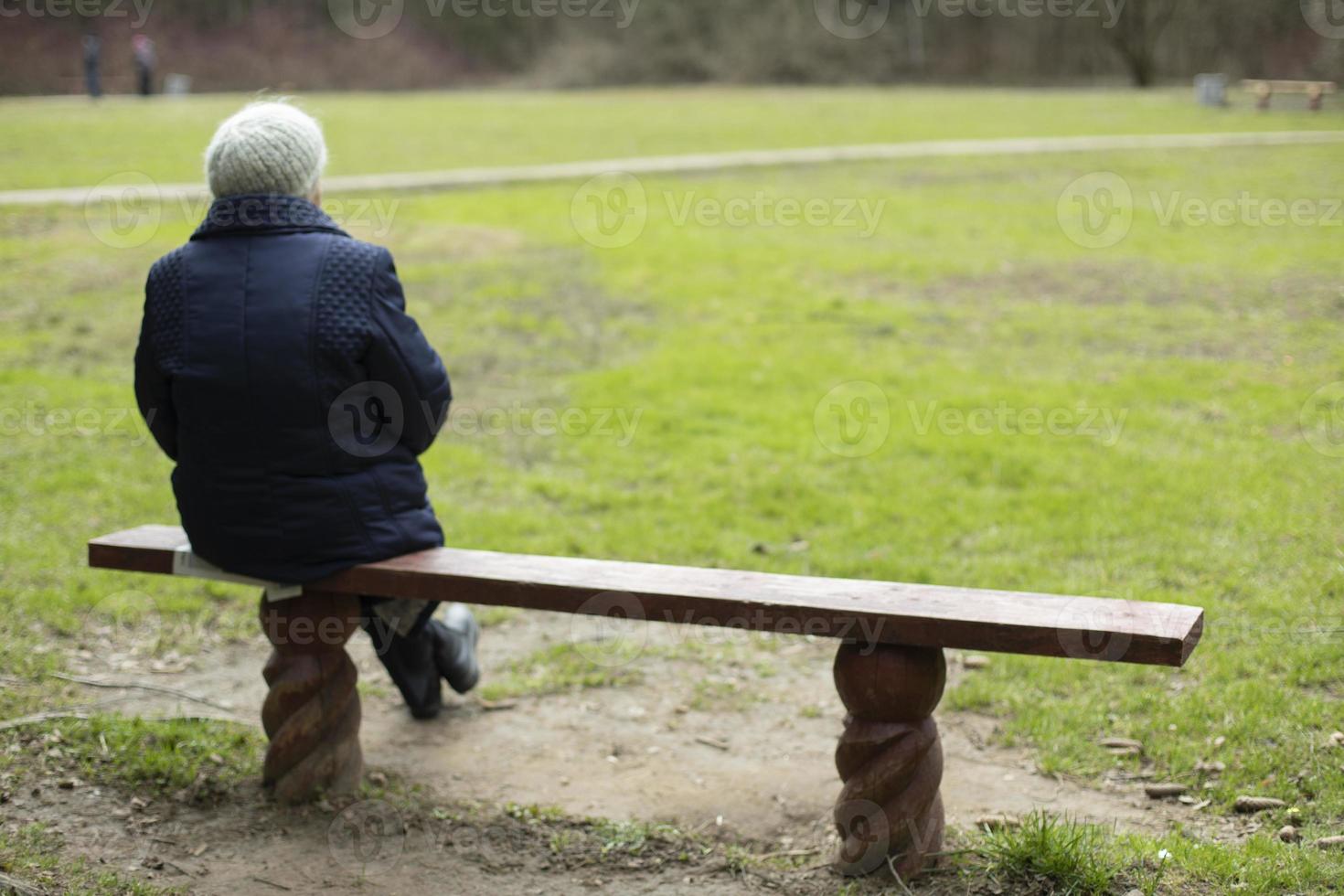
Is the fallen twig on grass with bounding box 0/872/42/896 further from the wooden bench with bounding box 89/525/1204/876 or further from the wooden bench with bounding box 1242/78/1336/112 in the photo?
the wooden bench with bounding box 1242/78/1336/112

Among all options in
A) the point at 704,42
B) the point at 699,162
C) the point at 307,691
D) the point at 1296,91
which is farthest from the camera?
the point at 704,42

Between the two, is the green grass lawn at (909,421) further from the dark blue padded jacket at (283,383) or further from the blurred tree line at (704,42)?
the blurred tree line at (704,42)

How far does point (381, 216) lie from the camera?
13398 mm

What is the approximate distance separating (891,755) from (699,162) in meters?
15.0

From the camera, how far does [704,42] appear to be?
46.4 meters

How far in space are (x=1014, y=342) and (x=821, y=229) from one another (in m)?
4.44

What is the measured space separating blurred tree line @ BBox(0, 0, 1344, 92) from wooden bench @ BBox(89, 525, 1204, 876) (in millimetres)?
39012

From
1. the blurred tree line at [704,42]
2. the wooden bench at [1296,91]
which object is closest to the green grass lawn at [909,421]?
the wooden bench at [1296,91]

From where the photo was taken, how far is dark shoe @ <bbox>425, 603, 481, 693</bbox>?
448 cm

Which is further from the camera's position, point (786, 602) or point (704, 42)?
point (704, 42)

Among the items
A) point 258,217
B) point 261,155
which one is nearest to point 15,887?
point 258,217

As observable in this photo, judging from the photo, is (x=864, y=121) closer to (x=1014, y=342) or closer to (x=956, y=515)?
(x=1014, y=342)

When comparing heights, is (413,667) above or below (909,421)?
below

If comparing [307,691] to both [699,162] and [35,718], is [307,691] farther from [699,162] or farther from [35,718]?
[699,162]
